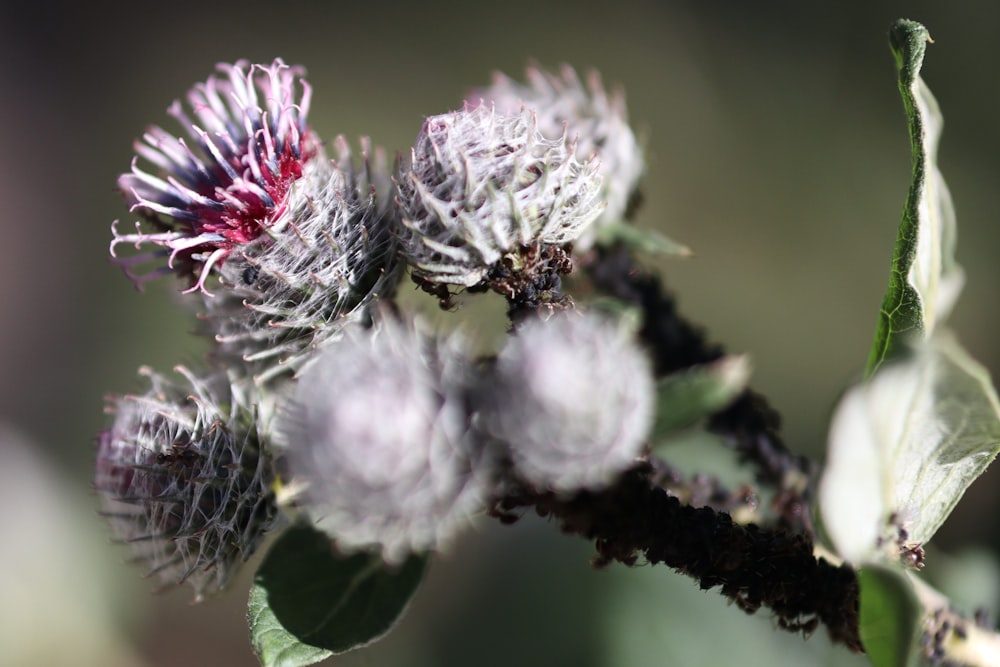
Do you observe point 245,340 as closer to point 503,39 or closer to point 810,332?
point 810,332

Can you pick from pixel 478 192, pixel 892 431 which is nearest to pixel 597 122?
pixel 478 192

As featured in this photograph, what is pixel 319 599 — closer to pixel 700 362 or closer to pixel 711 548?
pixel 711 548

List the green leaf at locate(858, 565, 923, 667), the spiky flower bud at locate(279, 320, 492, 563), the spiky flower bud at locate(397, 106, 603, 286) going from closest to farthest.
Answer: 1. the spiky flower bud at locate(279, 320, 492, 563)
2. the green leaf at locate(858, 565, 923, 667)
3. the spiky flower bud at locate(397, 106, 603, 286)

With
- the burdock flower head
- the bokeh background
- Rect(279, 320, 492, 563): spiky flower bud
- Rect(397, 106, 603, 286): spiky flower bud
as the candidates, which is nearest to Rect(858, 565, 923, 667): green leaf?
Rect(279, 320, 492, 563): spiky flower bud

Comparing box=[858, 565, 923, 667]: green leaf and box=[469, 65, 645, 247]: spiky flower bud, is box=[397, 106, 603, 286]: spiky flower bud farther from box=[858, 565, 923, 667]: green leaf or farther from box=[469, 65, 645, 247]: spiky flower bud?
box=[858, 565, 923, 667]: green leaf

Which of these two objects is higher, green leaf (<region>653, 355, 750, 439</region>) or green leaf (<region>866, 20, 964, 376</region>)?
green leaf (<region>866, 20, 964, 376</region>)

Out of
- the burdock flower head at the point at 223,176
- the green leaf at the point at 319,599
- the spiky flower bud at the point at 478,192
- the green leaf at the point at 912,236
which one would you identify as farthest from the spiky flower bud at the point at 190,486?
the green leaf at the point at 912,236

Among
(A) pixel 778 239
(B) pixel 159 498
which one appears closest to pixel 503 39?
(A) pixel 778 239
